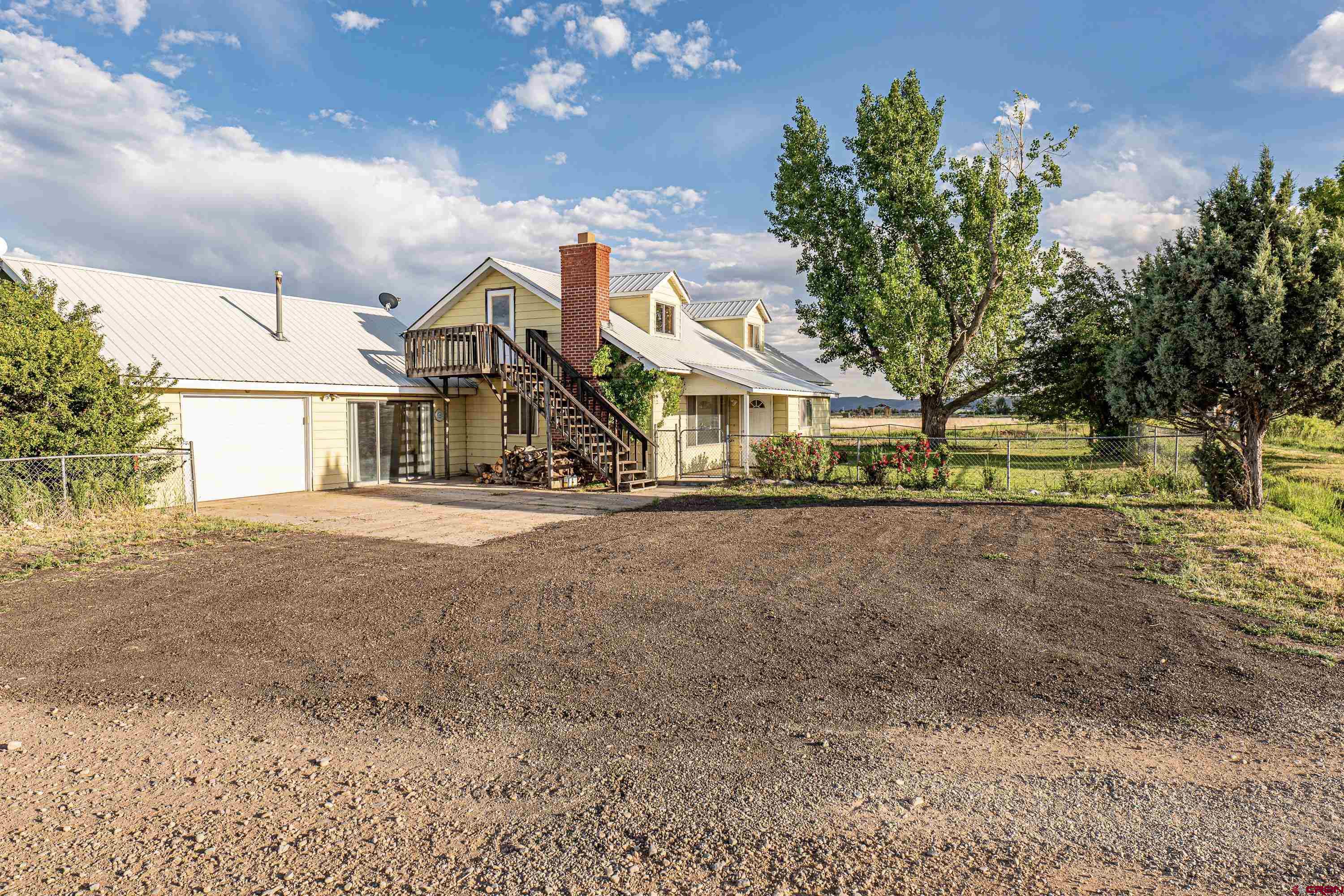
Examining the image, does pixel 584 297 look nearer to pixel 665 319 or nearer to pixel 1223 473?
pixel 665 319

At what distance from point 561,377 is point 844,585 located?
43.8 feet

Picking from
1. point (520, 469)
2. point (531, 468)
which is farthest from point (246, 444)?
point (531, 468)

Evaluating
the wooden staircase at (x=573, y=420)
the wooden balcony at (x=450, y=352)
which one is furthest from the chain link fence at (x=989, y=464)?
the wooden balcony at (x=450, y=352)

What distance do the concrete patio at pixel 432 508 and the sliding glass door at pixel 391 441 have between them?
0.53m

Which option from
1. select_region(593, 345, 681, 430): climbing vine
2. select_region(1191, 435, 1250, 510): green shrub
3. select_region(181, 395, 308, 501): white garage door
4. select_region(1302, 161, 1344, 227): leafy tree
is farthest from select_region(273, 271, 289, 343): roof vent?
select_region(1302, 161, 1344, 227): leafy tree

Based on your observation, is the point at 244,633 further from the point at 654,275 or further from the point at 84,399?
the point at 654,275

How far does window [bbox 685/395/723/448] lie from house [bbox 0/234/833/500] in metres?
0.06

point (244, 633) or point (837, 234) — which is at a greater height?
point (837, 234)

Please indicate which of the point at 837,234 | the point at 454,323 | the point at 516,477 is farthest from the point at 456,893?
the point at 837,234

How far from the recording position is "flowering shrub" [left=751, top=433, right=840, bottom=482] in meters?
18.9

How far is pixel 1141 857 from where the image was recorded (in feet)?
11.1

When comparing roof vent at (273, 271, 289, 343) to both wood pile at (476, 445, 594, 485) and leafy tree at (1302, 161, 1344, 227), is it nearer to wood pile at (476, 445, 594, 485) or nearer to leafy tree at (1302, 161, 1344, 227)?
wood pile at (476, 445, 594, 485)

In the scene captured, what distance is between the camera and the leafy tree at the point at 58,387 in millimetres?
12148

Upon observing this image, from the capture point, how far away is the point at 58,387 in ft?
41.2
